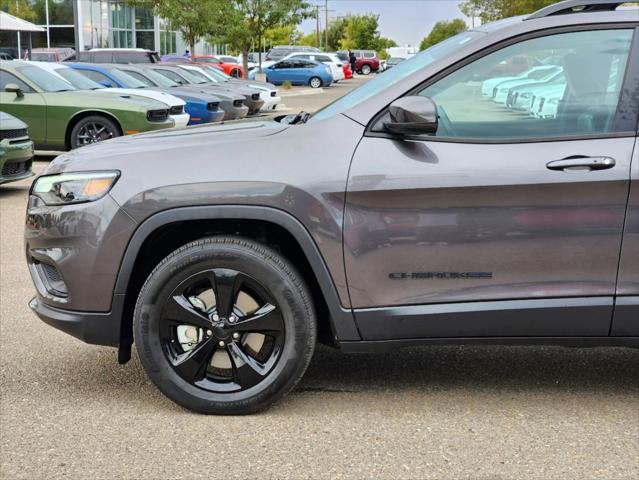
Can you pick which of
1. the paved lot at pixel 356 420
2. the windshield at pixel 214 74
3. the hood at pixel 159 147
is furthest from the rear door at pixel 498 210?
the windshield at pixel 214 74

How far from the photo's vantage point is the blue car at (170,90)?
1652 cm

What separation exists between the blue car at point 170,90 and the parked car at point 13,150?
6.22 m

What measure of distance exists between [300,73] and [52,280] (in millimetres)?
42982

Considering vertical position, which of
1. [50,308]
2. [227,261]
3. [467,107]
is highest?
[467,107]

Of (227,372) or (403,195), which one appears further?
(227,372)

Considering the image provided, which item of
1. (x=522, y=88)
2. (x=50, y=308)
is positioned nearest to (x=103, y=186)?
(x=50, y=308)

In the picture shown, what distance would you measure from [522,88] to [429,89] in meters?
0.40

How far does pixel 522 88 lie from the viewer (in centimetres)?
374

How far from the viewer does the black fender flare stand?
3646 millimetres

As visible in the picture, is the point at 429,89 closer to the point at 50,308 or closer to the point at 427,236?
the point at 427,236

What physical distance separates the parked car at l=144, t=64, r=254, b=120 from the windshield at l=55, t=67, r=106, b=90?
3.79 m

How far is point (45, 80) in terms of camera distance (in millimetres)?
13875

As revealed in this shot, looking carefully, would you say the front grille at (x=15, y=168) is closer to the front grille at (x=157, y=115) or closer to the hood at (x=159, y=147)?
the front grille at (x=157, y=115)

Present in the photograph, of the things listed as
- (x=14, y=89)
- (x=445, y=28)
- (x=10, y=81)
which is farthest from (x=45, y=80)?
(x=445, y=28)
